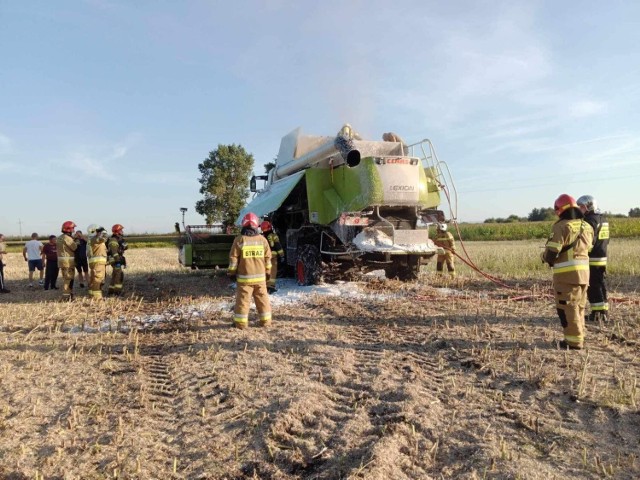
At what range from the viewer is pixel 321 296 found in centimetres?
862

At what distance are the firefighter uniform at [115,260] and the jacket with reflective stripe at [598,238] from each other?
8979 mm

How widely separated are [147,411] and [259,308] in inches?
116

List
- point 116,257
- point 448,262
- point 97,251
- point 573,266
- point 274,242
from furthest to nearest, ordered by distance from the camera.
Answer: point 448,262 → point 116,257 → point 97,251 → point 274,242 → point 573,266

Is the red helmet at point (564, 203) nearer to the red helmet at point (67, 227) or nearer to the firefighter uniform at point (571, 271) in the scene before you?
the firefighter uniform at point (571, 271)

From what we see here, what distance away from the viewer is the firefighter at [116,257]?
10.4 metres

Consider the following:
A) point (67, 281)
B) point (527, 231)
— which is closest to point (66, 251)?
point (67, 281)

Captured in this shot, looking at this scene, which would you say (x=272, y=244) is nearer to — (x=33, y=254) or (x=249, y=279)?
(x=249, y=279)

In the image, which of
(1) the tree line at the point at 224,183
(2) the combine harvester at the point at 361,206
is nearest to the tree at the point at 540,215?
(1) the tree line at the point at 224,183

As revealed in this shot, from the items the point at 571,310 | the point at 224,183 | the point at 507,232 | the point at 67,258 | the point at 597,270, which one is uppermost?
the point at 224,183

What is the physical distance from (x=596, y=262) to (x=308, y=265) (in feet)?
17.2

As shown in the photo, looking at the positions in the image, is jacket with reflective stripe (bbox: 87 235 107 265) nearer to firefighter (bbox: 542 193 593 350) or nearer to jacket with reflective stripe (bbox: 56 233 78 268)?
jacket with reflective stripe (bbox: 56 233 78 268)

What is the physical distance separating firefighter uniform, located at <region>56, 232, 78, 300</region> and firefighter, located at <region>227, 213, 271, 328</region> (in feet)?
17.4

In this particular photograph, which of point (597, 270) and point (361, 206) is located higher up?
point (361, 206)

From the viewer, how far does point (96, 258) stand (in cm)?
997
